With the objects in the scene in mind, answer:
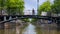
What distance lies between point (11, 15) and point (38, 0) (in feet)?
37.9

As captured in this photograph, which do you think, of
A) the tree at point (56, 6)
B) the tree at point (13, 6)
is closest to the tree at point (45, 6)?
the tree at point (56, 6)

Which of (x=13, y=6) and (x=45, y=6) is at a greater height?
(x=13, y=6)

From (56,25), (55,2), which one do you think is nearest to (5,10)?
(55,2)

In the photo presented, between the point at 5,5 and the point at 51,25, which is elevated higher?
the point at 5,5

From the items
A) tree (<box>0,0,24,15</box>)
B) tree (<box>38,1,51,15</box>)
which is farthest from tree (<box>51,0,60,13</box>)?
tree (<box>0,0,24,15</box>)

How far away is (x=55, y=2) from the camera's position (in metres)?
37.2

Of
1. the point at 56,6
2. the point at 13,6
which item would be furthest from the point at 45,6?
the point at 13,6

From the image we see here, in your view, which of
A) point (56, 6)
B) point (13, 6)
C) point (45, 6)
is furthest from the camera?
point (45, 6)

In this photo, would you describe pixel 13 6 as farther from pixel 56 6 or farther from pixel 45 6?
pixel 45 6

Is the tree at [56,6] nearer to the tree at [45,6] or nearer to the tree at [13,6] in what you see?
the tree at [45,6]

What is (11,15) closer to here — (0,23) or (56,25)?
(0,23)

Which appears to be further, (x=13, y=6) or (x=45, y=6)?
(x=45, y=6)

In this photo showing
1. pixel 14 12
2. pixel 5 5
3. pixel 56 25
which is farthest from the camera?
pixel 56 25

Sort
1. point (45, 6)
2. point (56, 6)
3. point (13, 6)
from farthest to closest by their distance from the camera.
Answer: point (45, 6), point (56, 6), point (13, 6)
